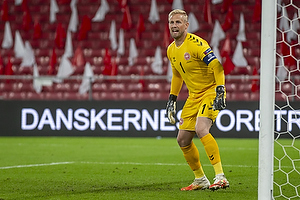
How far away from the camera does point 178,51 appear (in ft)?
17.3

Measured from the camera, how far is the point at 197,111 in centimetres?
525

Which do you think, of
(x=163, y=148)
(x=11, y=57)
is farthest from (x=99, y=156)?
(x=11, y=57)

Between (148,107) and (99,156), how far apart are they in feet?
12.2

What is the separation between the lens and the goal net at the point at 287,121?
4784 mm

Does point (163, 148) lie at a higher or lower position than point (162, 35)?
lower

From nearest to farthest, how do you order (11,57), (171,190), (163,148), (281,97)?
1. (171,190)
2. (163,148)
3. (281,97)
4. (11,57)

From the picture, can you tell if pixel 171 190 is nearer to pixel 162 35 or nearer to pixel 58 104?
pixel 58 104

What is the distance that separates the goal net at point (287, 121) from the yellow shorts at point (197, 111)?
2.09ft

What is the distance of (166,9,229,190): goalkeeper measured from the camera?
507 centimetres

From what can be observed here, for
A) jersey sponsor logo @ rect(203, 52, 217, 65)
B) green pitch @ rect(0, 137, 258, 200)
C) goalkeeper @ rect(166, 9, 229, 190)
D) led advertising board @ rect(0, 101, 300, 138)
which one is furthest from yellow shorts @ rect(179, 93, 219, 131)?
led advertising board @ rect(0, 101, 300, 138)

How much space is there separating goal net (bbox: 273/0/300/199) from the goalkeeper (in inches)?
24.0

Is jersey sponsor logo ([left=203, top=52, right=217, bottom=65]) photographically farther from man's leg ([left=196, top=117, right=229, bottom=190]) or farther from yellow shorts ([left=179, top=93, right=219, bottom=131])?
man's leg ([left=196, top=117, right=229, bottom=190])

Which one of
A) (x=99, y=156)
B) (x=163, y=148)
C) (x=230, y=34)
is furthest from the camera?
(x=230, y=34)

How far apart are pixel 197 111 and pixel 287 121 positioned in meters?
6.24
